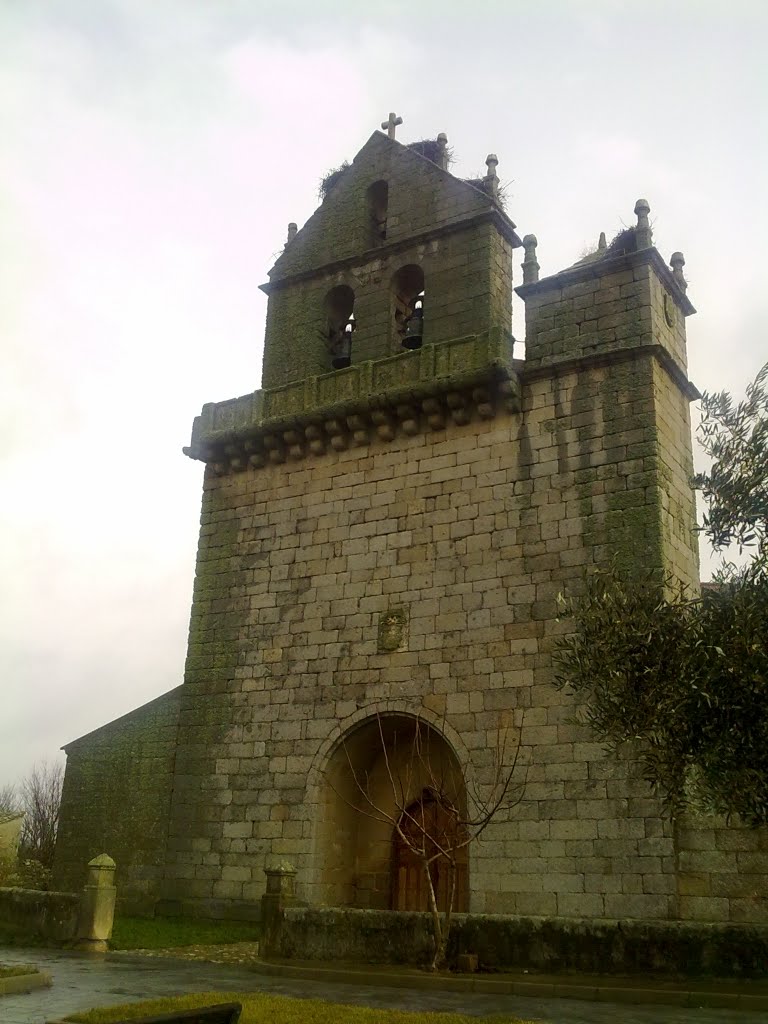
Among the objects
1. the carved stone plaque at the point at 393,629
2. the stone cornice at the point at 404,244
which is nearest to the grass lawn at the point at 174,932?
the carved stone plaque at the point at 393,629

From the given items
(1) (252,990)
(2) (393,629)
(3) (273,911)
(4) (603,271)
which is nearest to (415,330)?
(4) (603,271)

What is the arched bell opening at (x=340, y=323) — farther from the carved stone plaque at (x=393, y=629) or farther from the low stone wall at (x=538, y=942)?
the low stone wall at (x=538, y=942)

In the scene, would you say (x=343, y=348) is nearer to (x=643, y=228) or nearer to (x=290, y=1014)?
(x=643, y=228)

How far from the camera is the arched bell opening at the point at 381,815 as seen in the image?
46.4ft

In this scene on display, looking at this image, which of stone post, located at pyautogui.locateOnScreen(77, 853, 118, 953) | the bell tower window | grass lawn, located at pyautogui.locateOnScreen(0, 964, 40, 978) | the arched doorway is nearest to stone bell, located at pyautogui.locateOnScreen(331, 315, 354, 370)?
the bell tower window

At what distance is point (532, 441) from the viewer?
555 inches

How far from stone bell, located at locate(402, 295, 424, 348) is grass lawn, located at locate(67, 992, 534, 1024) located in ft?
36.5

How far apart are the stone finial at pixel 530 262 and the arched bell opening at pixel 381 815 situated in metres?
6.83

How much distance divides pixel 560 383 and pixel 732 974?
8.24m

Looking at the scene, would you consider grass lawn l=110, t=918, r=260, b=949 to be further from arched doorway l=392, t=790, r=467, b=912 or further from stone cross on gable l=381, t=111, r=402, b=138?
stone cross on gable l=381, t=111, r=402, b=138

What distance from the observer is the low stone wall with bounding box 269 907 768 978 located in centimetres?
845

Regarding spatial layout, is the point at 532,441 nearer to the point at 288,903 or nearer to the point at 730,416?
the point at 730,416

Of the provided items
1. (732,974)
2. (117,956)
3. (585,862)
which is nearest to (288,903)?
(117,956)

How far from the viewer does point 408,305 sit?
680 inches
